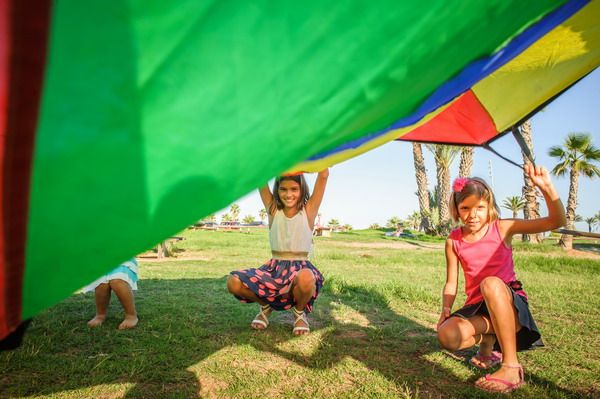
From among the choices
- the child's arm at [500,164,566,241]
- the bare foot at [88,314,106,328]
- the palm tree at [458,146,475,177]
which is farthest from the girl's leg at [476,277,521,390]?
the palm tree at [458,146,475,177]

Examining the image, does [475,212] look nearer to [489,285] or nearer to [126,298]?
[489,285]

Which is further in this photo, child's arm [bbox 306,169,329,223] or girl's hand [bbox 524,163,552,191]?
child's arm [bbox 306,169,329,223]

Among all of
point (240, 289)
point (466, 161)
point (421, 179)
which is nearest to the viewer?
point (240, 289)

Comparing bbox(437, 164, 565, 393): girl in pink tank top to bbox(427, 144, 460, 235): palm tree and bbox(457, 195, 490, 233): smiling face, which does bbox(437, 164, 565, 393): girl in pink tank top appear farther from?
bbox(427, 144, 460, 235): palm tree

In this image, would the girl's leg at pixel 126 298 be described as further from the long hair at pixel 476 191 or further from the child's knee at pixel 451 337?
the long hair at pixel 476 191

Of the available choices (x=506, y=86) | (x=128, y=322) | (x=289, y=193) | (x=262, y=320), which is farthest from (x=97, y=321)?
(x=506, y=86)

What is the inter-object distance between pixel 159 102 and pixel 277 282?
101 inches

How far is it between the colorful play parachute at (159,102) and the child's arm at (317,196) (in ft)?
7.00

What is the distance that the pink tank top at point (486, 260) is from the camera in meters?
2.50

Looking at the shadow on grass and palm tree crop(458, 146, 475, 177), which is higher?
palm tree crop(458, 146, 475, 177)

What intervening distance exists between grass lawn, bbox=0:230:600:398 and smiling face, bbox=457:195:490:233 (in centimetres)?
87

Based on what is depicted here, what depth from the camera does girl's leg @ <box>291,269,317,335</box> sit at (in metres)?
2.94

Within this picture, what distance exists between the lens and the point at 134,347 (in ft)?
8.25

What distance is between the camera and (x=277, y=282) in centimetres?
Answer: 306
